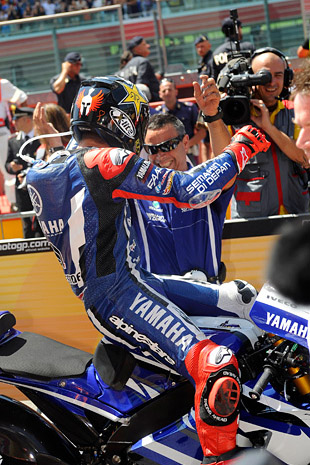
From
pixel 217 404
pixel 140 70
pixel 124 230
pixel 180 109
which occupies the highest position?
pixel 140 70

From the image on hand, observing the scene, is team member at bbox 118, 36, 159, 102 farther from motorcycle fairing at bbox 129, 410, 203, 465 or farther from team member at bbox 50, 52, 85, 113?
motorcycle fairing at bbox 129, 410, 203, 465

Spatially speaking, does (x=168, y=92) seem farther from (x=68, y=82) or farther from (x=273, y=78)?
(x=273, y=78)

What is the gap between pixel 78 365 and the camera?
3.15m

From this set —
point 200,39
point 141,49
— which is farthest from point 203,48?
point 141,49

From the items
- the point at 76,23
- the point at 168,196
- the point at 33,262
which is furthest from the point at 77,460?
the point at 76,23

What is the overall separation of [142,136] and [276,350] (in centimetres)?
120

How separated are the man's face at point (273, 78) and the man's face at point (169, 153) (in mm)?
813

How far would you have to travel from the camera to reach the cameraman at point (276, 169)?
4719mm

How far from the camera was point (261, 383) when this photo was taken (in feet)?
8.87

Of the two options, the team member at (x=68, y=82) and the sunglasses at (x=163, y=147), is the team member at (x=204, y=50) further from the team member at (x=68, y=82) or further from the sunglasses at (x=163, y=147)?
the sunglasses at (x=163, y=147)

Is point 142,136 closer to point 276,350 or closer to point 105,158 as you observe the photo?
point 105,158

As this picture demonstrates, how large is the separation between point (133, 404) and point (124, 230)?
2.54ft

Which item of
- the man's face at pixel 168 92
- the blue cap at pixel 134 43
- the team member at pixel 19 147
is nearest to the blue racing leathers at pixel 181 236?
the team member at pixel 19 147

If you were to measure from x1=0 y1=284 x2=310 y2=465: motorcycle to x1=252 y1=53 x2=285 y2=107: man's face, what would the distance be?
215cm
